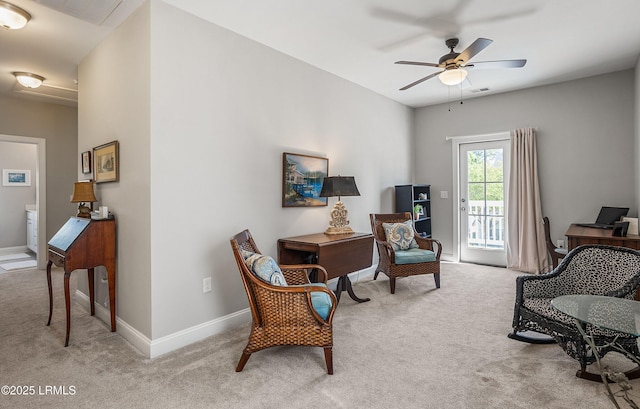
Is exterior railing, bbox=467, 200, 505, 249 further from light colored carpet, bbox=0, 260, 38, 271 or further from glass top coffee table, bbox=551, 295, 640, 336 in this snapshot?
light colored carpet, bbox=0, 260, 38, 271

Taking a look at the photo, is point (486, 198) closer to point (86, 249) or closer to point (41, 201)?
point (86, 249)

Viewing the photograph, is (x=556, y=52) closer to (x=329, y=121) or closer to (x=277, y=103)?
(x=329, y=121)

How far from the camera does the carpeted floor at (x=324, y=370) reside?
1886 millimetres

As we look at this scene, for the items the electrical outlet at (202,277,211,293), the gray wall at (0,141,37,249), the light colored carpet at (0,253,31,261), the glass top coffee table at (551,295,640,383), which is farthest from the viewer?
the gray wall at (0,141,37,249)

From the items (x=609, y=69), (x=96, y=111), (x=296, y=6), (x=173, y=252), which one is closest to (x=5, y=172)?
(x=96, y=111)

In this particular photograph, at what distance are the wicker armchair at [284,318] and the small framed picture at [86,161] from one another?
2.09 m

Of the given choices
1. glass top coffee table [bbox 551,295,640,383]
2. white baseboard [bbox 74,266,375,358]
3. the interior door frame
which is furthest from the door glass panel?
white baseboard [bbox 74,266,375,358]

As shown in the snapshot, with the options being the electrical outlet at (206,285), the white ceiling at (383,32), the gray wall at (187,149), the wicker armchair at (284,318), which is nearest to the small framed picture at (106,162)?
the gray wall at (187,149)

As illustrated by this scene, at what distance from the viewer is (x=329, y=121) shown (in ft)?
13.2

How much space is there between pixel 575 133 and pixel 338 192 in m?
3.32

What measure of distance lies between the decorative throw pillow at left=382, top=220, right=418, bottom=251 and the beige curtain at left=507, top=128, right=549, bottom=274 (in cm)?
169

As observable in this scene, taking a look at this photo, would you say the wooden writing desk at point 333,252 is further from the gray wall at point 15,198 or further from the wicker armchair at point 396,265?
the gray wall at point 15,198

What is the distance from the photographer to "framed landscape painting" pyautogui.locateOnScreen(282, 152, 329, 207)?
3439mm

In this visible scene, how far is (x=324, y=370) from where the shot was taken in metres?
2.18
